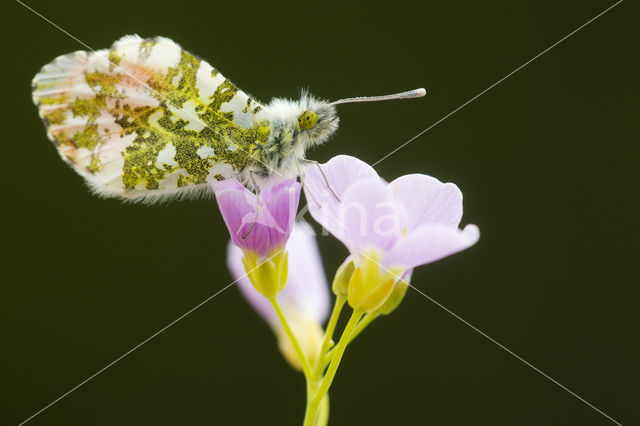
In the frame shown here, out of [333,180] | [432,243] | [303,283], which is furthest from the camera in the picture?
[303,283]

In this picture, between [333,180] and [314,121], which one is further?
[314,121]

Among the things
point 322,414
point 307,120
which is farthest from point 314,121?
point 322,414

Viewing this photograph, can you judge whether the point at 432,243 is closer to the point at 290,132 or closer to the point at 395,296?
the point at 395,296

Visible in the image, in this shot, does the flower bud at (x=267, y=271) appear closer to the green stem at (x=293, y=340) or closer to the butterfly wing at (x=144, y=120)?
the green stem at (x=293, y=340)

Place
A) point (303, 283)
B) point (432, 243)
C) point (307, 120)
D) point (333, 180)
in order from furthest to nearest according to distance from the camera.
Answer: point (303, 283)
point (307, 120)
point (333, 180)
point (432, 243)

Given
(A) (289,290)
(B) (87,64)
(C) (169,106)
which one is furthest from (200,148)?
(A) (289,290)

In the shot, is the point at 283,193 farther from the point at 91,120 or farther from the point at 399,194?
the point at 91,120
